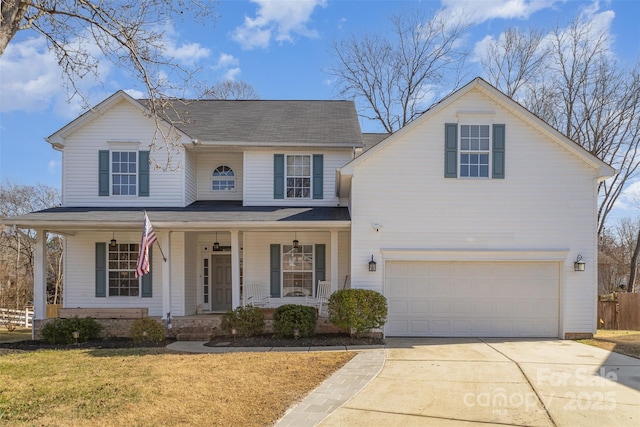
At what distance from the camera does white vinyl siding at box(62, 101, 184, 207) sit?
13.7m

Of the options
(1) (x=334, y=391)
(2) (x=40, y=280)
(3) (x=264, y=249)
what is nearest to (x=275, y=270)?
(3) (x=264, y=249)

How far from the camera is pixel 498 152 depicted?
39.0ft

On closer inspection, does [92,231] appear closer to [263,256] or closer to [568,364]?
[263,256]

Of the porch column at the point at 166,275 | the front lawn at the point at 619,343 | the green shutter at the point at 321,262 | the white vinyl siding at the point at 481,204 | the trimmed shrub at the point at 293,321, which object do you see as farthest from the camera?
the green shutter at the point at 321,262

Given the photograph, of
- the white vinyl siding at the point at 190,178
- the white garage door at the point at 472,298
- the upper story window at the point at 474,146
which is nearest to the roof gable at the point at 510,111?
the upper story window at the point at 474,146

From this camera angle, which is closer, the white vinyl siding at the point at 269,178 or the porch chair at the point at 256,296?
the porch chair at the point at 256,296

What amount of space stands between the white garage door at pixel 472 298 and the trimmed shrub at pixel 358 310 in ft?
2.87

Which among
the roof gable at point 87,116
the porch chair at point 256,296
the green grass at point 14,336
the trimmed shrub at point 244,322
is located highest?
the roof gable at point 87,116

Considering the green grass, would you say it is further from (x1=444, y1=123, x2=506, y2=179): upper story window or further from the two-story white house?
(x1=444, y1=123, x2=506, y2=179): upper story window

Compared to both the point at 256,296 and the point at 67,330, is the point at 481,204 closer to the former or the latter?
the point at 256,296

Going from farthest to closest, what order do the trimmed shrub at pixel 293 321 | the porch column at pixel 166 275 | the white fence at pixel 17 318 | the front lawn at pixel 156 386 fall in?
the white fence at pixel 17 318 < the porch column at pixel 166 275 < the trimmed shrub at pixel 293 321 < the front lawn at pixel 156 386

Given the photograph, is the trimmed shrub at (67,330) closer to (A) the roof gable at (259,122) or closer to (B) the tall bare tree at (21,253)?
(A) the roof gable at (259,122)

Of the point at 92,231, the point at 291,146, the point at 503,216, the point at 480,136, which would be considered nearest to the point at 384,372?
the point at 503,216

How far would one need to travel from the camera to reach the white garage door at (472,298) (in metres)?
11.9
